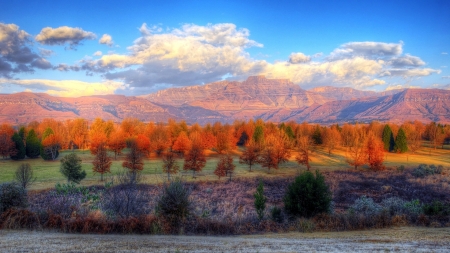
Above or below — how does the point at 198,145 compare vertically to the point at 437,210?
above

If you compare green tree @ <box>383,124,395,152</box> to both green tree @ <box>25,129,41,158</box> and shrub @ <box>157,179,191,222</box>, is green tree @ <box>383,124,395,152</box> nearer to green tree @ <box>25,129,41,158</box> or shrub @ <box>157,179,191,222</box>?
shrub @ <box>157,179,191,222</box>

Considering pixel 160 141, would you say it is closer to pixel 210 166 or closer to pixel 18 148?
pixel 210 166

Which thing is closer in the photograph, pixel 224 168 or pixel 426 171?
pixel 224 168

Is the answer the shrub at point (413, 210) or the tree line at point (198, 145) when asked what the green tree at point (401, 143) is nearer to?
the tree line at point (198, 145)

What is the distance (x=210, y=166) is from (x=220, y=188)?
2497 centimetres

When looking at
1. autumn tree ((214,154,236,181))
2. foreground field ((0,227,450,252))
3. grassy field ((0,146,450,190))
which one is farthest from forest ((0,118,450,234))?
foreground field ((0,227,450,252))

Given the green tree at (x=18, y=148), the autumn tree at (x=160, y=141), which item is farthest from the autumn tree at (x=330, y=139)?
the green tree at (x=18, y=148)

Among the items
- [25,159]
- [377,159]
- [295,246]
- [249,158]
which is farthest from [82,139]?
[295,246]

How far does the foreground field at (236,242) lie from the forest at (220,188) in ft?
5.24

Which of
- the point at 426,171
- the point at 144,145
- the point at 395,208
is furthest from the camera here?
the point at 144,145

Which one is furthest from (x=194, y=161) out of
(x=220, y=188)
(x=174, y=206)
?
(x=174, y=206)

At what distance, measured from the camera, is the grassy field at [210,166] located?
181ft

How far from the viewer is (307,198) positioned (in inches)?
938

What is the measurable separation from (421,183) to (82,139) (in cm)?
9982
